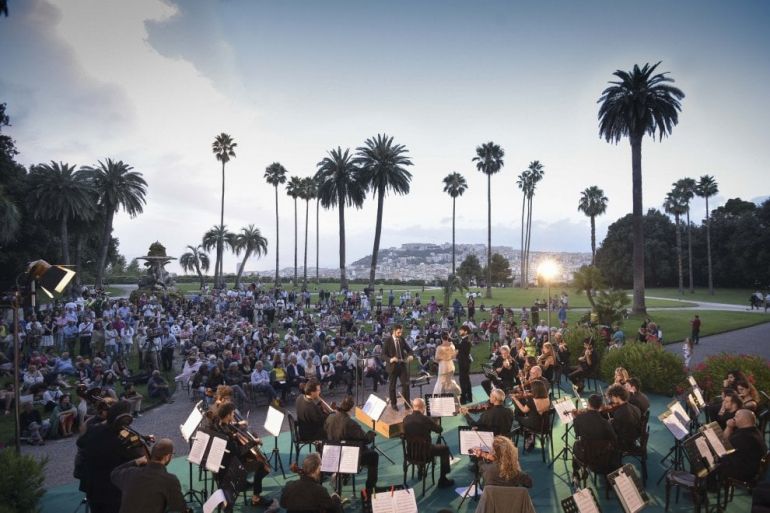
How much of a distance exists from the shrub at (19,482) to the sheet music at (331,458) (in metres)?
4.02

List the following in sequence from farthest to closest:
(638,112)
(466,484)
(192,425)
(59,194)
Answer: (59,194), (638,112), (466,484), (192,425)

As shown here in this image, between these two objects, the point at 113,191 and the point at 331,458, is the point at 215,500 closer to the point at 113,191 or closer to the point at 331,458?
the point at 331,458

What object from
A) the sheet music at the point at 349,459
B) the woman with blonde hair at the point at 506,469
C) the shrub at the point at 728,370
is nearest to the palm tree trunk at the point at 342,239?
the shrub at the point at 728,370

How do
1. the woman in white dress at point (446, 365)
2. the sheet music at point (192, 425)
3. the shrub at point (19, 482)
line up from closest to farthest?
the shrub at point (19, 482), the sheet music at point (192, 425), the woman in white dress at point (446, 365)

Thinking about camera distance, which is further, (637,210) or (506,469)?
(637,210)

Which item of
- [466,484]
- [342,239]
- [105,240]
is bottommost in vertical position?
[466,484]

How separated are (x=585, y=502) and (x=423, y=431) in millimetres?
3665

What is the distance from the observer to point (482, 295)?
60.2 m

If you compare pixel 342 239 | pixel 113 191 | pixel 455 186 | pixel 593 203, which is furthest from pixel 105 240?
pixel 593 203

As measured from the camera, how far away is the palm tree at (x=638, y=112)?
35250 millimetres

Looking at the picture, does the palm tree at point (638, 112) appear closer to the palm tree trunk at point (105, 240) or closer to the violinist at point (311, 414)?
the violinist at point (311, 414)

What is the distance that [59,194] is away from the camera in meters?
45.2

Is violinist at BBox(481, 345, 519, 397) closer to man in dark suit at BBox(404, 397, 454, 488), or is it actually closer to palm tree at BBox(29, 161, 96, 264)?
man in dark suit at BBox(404, 397, 454, 488)

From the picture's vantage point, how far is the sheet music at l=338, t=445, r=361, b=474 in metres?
6.81
